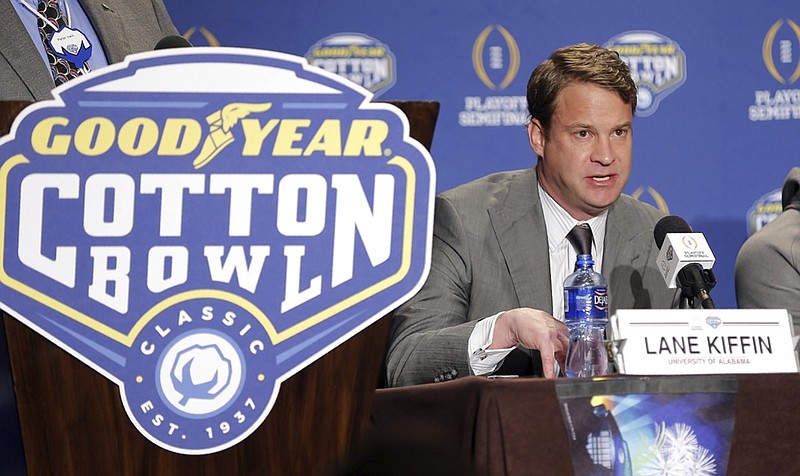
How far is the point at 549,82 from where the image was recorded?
213 centimetres

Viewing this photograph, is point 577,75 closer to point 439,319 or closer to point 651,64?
point 439,319

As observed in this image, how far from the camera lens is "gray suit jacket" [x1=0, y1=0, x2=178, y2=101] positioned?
4.80 ft

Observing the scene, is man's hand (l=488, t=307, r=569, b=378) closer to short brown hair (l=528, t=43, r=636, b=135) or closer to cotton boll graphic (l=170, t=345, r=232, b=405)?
cotton boll graphic (l=170, t=345, r=232, b=405)

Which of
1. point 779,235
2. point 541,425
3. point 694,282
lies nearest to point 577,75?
point 779,235

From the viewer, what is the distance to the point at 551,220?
2135 mm

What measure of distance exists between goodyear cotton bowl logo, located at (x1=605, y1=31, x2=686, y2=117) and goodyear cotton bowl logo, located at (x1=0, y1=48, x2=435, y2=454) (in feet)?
7.19

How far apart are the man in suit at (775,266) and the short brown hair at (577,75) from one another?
57cm

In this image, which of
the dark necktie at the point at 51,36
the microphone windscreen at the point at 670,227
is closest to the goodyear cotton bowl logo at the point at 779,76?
the microphone windscreen at the point at 670,227

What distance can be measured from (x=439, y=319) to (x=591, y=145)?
52 cm

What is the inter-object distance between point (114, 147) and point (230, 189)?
0.39ft

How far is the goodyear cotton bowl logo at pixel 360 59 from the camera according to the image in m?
3.00

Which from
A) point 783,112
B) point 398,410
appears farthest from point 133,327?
point 783,112

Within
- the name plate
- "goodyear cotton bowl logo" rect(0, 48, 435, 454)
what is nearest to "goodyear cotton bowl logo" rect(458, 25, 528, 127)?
the name plate

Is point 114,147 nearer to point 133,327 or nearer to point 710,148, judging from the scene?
point 133,327
